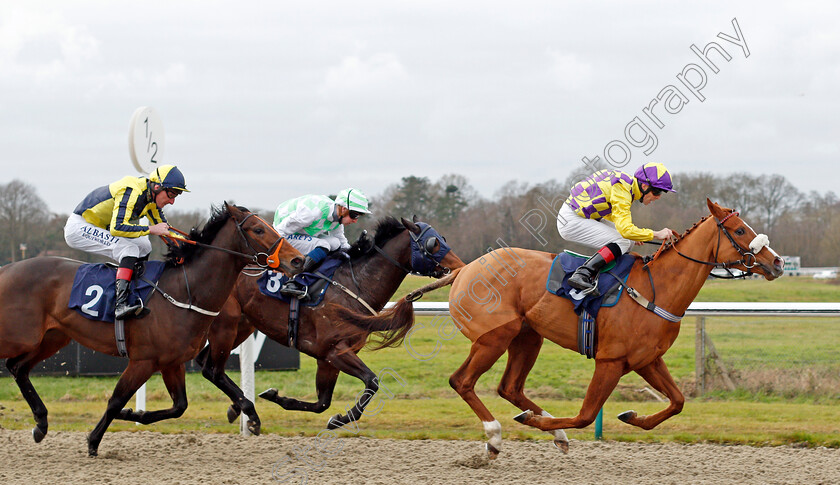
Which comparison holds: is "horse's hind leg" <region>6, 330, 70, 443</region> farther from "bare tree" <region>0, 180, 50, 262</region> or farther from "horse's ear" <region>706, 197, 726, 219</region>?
"bare tree" <region>0, 180, 50, 262</region>

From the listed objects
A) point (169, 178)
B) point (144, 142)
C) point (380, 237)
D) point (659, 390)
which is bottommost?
point (659, 390)

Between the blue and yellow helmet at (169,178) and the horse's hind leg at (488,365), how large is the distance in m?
2.25

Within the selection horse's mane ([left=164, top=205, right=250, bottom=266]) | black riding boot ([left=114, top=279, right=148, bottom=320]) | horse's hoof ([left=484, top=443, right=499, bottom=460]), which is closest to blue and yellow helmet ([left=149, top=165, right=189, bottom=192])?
horse's mane ([left=164, top=205, right=250, bottom=266])

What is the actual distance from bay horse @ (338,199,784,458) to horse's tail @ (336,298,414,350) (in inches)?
18.3

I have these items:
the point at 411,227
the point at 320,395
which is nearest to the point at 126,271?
the point at 320,395

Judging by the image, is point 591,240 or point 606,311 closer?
point 606,311

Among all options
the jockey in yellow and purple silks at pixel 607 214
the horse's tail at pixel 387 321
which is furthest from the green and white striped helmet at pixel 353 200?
the jockey in yellow and purple silks at pixel 607 214

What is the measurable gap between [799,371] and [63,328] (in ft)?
22.6

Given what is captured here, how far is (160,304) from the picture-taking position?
5258 mm

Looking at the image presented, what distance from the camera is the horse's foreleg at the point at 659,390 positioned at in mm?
5082

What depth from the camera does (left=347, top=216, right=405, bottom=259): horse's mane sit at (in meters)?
6.27

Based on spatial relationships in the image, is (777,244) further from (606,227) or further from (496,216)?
(606,227)

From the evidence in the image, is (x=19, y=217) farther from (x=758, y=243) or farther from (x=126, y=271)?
(x=758, y=243)

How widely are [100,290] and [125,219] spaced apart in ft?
1.68
